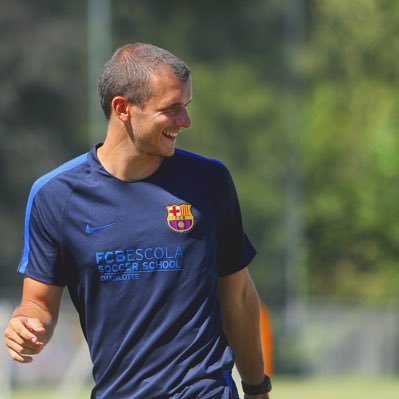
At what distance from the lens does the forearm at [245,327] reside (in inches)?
217

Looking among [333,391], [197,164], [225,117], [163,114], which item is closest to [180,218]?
[197,164]

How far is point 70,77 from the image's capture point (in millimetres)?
24281

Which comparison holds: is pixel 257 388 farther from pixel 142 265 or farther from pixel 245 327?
pixel 142 265

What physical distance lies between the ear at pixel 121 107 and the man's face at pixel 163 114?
33mm

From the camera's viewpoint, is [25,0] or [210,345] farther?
[25,0]

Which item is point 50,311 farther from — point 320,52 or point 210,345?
point 320,52

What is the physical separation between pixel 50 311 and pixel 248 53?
21.3m

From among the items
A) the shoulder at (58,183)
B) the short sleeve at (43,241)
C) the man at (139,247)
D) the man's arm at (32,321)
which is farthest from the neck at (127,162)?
the man's arm at (32,321)

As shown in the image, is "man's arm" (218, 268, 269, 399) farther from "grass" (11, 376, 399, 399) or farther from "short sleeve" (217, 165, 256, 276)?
"grass" (11, 376, 399, 399)

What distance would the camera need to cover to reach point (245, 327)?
5.50 metres

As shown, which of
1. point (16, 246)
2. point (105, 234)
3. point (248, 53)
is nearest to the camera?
point (105, 234)

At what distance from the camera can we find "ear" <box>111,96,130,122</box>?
5250 mm

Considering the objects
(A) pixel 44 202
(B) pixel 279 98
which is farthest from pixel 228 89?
(A) pixel 44 202

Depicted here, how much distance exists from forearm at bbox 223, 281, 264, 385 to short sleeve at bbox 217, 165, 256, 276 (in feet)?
0.43
